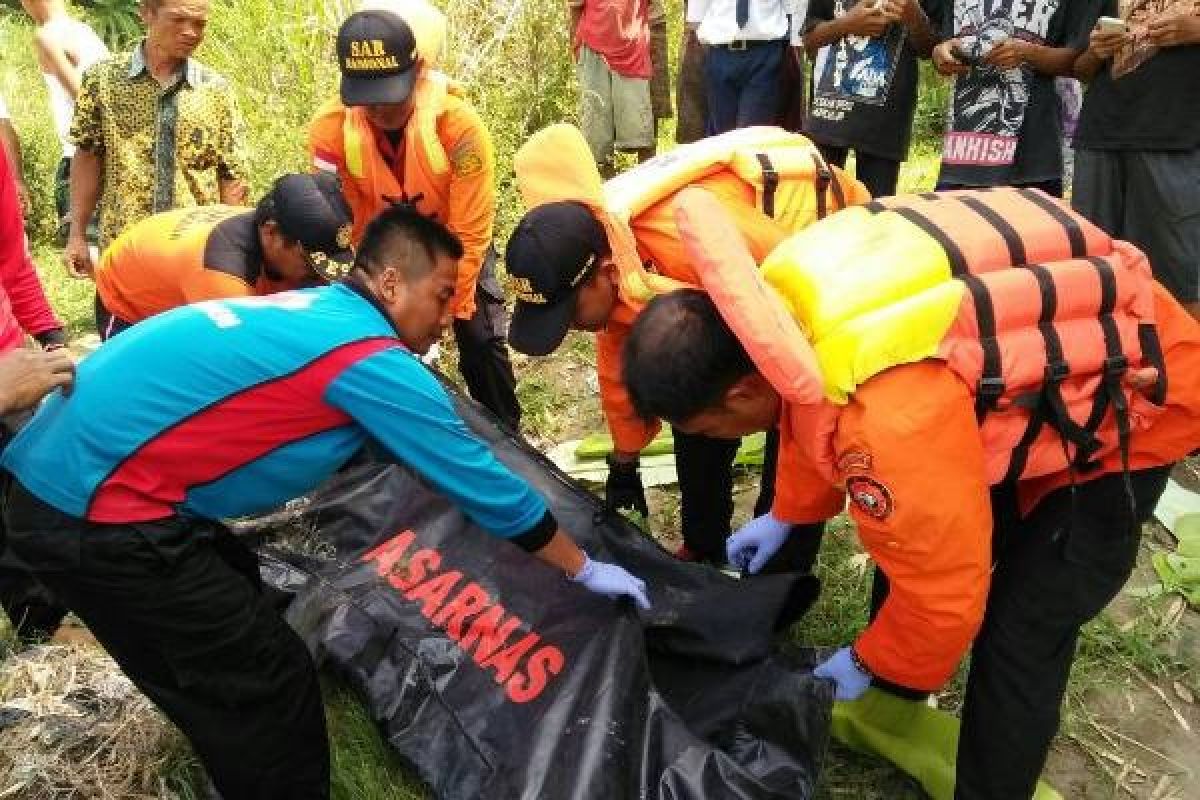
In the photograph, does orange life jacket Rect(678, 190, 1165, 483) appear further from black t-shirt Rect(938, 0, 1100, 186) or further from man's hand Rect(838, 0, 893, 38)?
man's hand Rect(838, 0, 893, 38)

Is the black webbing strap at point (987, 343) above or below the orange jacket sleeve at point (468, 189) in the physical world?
above

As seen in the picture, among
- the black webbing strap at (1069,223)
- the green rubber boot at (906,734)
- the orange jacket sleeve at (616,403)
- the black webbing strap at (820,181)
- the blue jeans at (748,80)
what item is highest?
the black webbing strap at (1069,223)

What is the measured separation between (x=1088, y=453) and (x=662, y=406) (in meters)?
0.71

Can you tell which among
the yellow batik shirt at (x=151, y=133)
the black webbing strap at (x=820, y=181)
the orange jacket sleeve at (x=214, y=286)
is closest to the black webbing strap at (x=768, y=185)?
the black webbing strap at (x=820, y=181)

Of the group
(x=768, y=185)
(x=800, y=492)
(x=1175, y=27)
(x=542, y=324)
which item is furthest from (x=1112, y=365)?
(x=1175, y=27)

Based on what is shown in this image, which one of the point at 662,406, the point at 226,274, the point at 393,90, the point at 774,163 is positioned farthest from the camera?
the point at 393,90

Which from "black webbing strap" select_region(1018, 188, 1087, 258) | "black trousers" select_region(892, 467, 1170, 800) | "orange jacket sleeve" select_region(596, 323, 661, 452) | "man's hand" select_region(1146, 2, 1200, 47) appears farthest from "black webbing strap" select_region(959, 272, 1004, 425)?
"man's hand" select_region(1146, 2, 1200, 47)

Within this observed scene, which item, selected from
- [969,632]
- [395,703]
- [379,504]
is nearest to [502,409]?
[379,504]

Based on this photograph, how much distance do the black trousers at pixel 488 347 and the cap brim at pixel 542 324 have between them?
48.6 inches

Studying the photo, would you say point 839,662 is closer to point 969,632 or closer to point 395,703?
point 969,632

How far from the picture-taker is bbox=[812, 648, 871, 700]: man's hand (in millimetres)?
1936

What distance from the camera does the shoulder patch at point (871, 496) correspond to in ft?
4.95

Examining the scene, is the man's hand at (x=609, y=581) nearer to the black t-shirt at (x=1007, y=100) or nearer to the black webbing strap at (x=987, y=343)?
the black webbing strap at (x=987, y=343)

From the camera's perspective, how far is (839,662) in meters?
1.96
